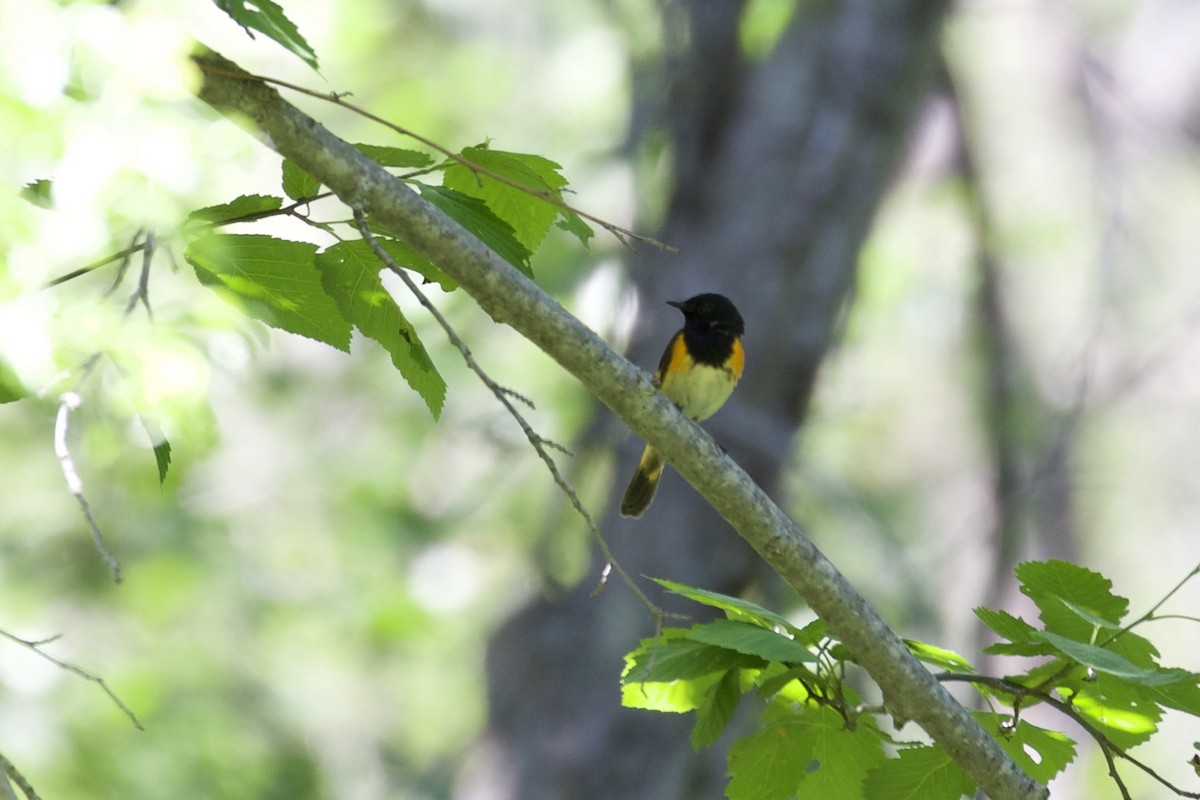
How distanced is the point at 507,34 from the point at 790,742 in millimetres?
10731

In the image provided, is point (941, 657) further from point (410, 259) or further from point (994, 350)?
point (994, 350)

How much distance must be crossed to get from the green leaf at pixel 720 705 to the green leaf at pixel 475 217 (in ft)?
2.63

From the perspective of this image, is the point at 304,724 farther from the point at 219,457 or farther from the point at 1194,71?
the point at 1194,71

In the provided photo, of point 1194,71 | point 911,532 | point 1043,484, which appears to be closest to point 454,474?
point 911,532

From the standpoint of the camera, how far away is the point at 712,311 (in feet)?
17.3

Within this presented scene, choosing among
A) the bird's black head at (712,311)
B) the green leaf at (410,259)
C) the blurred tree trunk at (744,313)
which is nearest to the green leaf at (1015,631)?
the green leaf at (410,259)

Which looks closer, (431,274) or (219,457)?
(431,274)

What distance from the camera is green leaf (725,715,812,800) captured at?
199cm

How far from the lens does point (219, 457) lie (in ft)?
32.3

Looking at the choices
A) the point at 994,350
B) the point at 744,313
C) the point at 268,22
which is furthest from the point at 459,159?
the point at 994,350

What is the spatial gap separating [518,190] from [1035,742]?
4.45 ft

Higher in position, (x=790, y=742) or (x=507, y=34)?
(x=507, y=34)

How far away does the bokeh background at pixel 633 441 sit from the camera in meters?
6.41

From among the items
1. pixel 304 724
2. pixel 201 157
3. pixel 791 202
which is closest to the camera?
pixel 201 157
